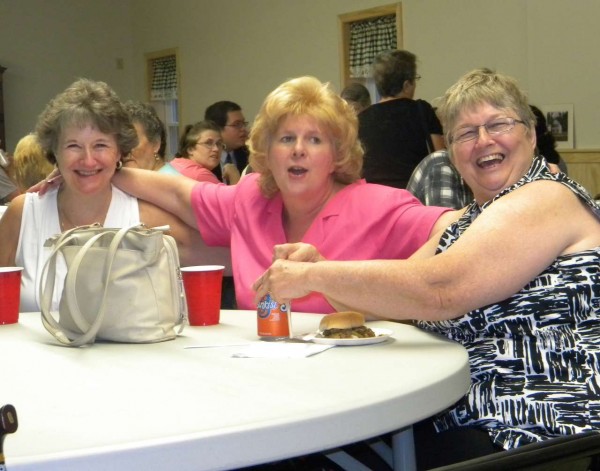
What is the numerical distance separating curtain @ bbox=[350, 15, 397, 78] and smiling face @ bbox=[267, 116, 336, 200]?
285 inches

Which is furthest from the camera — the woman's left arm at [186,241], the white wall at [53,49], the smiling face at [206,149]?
the white wall at [53,49]

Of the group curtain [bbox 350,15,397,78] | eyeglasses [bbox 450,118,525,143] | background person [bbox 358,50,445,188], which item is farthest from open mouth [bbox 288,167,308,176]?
curtain [bbox 350,15,397,78]

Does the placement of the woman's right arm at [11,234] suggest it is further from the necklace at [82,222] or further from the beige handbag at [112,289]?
the beige handbag at [112,289]

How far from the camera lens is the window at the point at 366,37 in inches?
371

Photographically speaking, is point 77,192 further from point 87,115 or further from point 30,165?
point 30,165

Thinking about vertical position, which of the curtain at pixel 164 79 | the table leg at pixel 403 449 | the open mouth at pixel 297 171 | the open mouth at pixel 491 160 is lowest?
the table leg at pixel 403 449

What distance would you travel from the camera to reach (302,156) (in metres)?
2.44

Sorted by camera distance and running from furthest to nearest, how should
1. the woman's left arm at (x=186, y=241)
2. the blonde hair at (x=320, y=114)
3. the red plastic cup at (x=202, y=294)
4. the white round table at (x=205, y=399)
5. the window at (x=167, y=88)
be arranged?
the window at (x=167, y=88), the woman's left arm at (x=186, y=241), the blonde hair at (x=320, y=114), the red plastic cup at (x=202, y=294), the white round table at (x=205, y=399)

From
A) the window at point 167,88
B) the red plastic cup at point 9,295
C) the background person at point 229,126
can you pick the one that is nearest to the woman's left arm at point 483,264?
the red plastic cup at point 9,295

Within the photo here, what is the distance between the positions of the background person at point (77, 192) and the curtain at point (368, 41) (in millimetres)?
7132

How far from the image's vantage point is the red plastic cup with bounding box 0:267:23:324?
2111mm

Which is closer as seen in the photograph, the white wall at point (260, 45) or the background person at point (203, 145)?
the background person at point (203, 145)

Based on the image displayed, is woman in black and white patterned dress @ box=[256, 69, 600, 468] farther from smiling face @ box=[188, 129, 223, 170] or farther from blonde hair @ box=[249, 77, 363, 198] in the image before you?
smiling face @ box=[188, 129, 223, 170]

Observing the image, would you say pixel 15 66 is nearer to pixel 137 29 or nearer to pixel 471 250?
pixel 137 29
